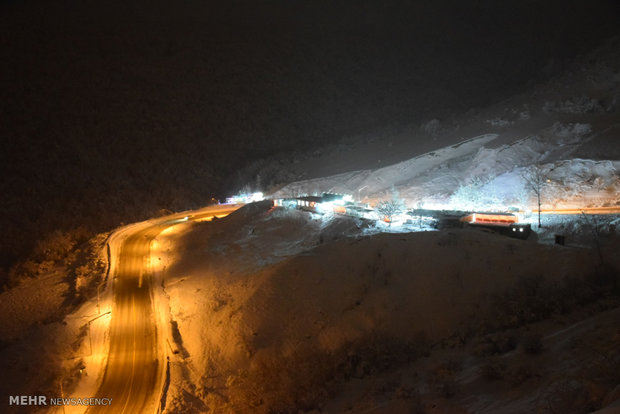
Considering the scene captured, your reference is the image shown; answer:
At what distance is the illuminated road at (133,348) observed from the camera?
664 inches

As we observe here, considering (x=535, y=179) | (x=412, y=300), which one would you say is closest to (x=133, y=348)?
(x=412, y=300)

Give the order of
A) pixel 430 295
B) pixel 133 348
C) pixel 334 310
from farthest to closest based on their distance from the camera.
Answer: pixel 133 348, pixel 334 310, pixel 430 295

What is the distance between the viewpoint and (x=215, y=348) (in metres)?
20.7

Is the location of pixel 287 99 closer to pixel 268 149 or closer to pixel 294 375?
pixel 268 149

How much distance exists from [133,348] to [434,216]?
22506 mm

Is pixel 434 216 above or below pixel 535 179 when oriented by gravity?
below

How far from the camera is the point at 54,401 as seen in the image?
55.9ft

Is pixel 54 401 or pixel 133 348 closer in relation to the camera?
pixel 54 401

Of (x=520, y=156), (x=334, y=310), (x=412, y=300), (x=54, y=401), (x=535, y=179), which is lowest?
(x=54, y=401)

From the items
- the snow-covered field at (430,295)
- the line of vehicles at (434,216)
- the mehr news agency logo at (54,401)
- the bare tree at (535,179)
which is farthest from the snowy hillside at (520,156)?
the mehr news agency logo at (54,401)

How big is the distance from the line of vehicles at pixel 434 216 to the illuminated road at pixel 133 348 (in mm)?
16204

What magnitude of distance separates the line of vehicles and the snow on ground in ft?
8.65

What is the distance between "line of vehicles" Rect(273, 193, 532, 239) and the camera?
957 inches

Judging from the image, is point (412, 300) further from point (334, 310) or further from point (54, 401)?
point (54, 401)
